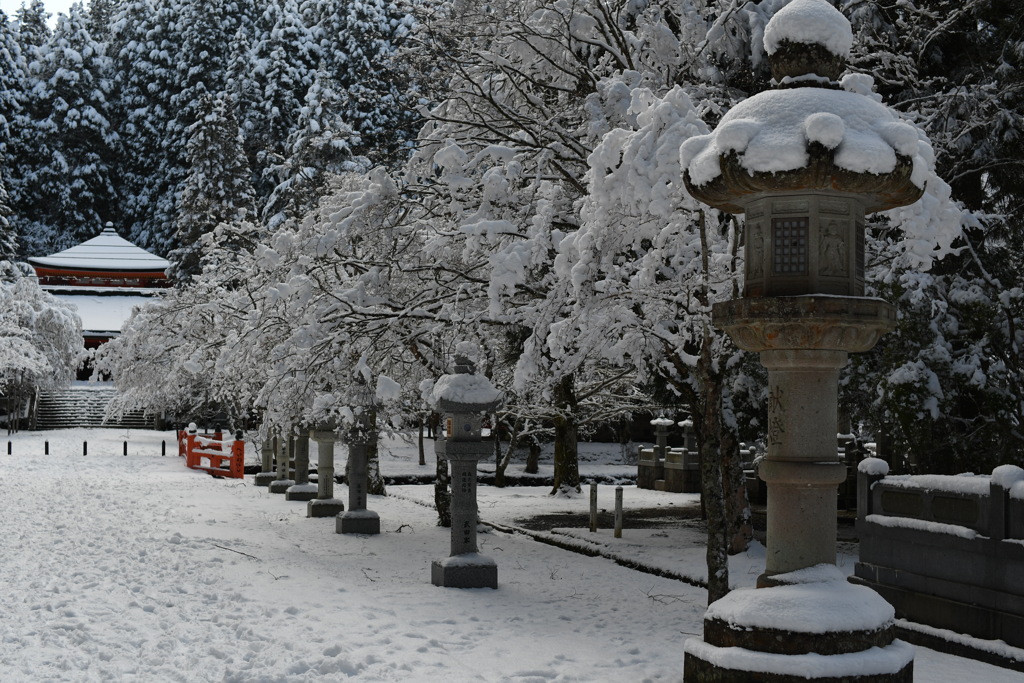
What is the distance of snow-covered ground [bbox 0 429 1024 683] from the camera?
8.24 m

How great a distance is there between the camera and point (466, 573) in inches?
480

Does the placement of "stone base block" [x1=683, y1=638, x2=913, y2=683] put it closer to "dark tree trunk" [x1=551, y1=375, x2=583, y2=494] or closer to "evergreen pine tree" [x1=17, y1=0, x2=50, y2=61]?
"dark tree trunk" [x1=551, y1=375, x2=583, y2=494]

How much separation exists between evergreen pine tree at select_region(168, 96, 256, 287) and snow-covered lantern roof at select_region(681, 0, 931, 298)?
51.7 metres

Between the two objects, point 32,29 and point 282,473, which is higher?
point 32,29

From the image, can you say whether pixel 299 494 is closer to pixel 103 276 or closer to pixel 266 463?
pixel 266 463

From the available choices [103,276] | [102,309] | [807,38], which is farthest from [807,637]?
[103,276]

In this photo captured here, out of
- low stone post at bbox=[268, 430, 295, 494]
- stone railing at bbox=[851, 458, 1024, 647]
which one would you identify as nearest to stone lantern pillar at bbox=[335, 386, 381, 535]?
low stone post at bbox=[268, 430, 295, 494]

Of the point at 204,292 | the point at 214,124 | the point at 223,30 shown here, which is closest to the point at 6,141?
the point at 223,30

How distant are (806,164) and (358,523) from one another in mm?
11964

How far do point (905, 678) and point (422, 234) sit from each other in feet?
29.6

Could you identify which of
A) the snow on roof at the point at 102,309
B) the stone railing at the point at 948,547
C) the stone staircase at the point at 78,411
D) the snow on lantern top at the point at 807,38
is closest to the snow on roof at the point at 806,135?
the snow on lantern top at the point at 807,38

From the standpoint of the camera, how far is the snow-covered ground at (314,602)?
324 inches

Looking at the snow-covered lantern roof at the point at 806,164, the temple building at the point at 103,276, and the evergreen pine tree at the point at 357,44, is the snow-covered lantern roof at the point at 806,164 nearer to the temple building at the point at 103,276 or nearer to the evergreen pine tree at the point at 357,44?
the evergreen pine tree at the point at 357,44

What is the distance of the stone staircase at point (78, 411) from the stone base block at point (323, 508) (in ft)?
114
